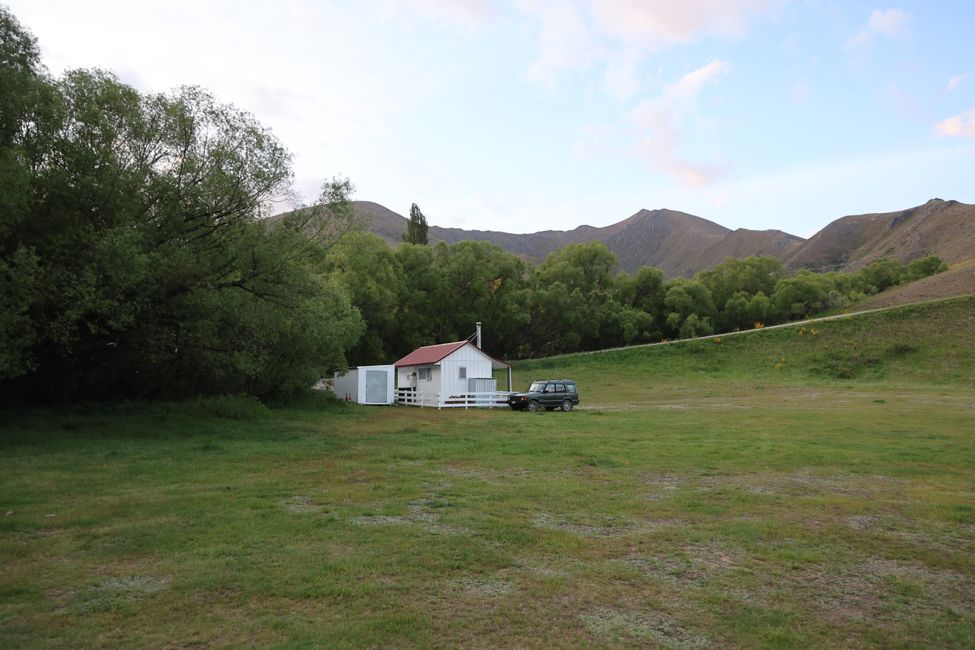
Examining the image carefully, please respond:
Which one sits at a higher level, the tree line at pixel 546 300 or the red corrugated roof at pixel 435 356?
the tree line at pixel 546 300

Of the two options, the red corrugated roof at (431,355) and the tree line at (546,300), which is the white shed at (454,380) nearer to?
the red corrugated roof at (431,355)

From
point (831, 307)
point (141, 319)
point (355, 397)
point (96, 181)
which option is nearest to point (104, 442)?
point (141, 319)

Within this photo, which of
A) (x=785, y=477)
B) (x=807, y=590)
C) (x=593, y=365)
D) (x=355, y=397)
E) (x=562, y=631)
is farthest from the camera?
(x=593, y=365)

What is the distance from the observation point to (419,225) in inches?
2744

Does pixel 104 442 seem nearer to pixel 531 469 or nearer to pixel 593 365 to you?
pixel 531 469

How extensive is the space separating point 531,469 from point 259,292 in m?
10.7

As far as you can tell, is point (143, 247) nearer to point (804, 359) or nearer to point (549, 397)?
point (549, 397)

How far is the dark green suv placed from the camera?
97.1 feet

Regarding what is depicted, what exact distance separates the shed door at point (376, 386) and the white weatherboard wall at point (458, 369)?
11.7 ft

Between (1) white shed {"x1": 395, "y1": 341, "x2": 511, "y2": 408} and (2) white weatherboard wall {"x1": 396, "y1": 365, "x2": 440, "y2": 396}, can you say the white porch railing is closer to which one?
(1) white shed {"x1": 395, "y1": 341, "x2": 511, "y2": 408}

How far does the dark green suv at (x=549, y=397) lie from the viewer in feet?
97.1

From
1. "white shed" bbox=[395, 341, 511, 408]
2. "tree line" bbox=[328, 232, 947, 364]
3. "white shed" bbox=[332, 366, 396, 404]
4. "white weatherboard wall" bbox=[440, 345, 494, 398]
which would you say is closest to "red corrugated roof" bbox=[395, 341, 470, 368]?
"white shed" bbox=[395, 341, 511, 408]

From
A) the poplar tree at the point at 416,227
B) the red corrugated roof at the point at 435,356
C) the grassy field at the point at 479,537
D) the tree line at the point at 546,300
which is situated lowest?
the grassy field at the point at 479,537

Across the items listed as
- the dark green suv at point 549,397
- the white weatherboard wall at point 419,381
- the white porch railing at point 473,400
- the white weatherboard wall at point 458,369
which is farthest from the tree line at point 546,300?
the dark green suv at point 549,397
